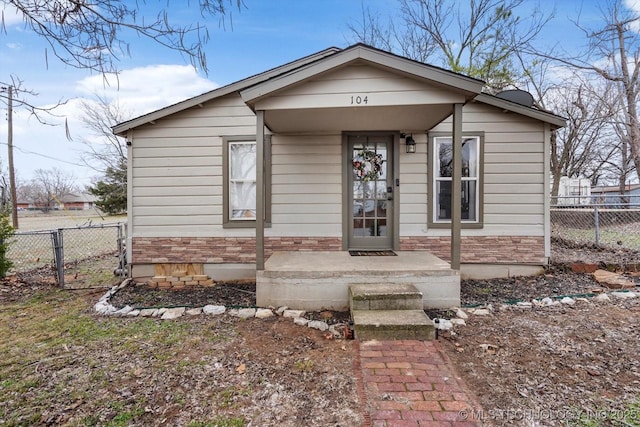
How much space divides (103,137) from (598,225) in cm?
2152

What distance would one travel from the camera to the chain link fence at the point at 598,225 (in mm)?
7148

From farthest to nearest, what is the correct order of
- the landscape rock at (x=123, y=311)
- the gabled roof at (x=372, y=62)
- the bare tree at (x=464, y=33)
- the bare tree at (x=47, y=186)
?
the bare tree at (x=47, y=186), the bare tree at (x=464, y=33), the landscape rock at (x=123, y=311), the gabled roof at (x=372, y=62)

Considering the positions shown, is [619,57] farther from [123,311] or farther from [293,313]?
[123,311]

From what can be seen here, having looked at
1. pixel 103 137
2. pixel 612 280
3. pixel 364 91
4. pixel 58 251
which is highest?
pixel 103 137

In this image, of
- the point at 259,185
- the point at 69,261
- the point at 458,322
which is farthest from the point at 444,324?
the point at 69,261

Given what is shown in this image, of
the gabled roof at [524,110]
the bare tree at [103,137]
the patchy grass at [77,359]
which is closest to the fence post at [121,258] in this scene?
the patchy grass at [77,359]

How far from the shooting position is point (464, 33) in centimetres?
1238

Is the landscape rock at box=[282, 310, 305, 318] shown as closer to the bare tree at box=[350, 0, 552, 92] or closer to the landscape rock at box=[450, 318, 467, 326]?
the landscape rock at box=[450, 318, 467, 326]

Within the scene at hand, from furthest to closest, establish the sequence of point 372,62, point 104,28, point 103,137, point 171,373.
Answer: point 103,137
point 372,62
point 171,373
point 104,28

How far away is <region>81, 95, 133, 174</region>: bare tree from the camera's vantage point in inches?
645

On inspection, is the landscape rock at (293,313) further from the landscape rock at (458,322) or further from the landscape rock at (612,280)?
the landscape rock at (612,280)

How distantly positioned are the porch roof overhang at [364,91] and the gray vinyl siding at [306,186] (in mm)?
1088

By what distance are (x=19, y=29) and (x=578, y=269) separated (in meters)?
7.20

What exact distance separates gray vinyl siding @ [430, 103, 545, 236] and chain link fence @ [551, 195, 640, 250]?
311cm
